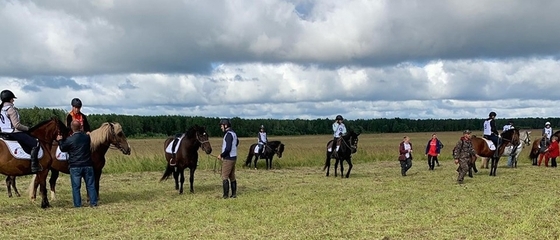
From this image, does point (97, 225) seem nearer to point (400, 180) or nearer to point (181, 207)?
point (181, 207)

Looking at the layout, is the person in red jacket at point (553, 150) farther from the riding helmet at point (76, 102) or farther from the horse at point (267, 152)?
the riding helmet at point (76, 102)

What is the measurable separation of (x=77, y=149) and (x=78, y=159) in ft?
0.74

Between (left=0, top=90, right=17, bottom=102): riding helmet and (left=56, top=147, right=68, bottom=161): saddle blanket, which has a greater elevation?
(left=0, top=90, right=17, bottom=102): riding helmet

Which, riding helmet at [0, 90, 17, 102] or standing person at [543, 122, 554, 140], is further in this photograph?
standing person at [543, 122, 554, 140]

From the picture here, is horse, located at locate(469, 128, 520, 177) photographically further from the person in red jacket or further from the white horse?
the person in red jacket

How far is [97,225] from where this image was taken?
8.58 m

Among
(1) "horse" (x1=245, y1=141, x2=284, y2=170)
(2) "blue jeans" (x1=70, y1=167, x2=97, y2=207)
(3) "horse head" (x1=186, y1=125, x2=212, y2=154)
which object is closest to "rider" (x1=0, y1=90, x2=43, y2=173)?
(2) "blue jeans" (x1=70, y1=167, x2=97, y2=207)

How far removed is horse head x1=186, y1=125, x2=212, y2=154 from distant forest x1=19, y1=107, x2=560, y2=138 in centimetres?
3484

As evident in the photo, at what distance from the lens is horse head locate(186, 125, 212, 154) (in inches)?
493

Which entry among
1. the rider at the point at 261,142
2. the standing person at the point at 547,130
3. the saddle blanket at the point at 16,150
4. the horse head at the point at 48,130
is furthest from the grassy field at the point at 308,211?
the rider at the point at 261,142

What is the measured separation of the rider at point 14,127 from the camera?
9.52 metres

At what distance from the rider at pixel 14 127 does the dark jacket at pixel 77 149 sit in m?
0.53

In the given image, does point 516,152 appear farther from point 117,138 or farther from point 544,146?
point 117,138

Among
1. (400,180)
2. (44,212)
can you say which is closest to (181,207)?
(44,212)
